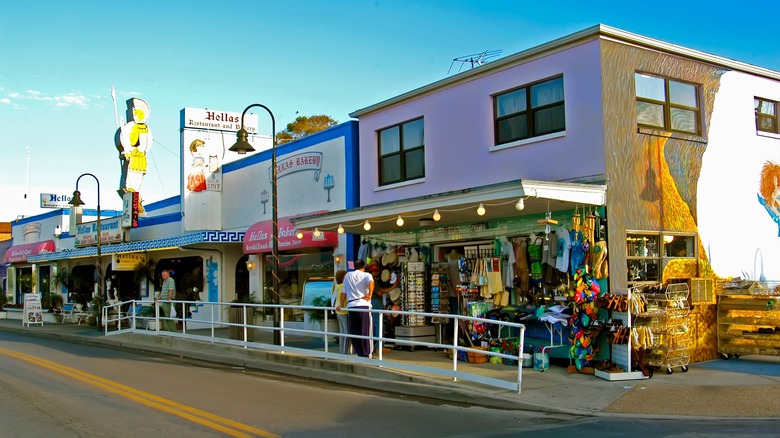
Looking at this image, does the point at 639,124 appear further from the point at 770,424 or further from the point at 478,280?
the point at 770,424

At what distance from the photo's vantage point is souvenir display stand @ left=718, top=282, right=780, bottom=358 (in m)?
12.4

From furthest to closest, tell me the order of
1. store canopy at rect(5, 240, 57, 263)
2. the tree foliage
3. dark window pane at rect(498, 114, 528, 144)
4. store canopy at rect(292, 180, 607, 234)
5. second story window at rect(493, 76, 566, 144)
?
the tree foliage < store canopy at rect(5, 240, 57, 263) < dark window pane at rect(498, 114, 528, 144) < second story window at rect(493, 76, 566, 144) < store canopy at rect(292, 180, 607, 234)

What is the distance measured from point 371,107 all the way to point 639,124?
6998 millimetres

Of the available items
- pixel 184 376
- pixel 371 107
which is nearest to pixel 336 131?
pixel 371 107

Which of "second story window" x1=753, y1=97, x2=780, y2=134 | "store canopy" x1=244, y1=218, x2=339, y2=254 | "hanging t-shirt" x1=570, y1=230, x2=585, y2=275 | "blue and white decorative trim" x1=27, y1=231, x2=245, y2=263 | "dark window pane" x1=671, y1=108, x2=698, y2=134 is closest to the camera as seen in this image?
"hanging t-shirt" x1=570, y1=230, x2=585, y2=275

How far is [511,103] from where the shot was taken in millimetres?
14320

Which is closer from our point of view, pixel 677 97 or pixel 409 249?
pixel 677 97

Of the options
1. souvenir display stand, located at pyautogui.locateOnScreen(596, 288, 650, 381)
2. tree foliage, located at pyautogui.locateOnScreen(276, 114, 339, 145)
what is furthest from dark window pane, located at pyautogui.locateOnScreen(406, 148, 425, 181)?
tree foliage, located at pyautogui.locateOnScreen(276, 114, 339, 145)

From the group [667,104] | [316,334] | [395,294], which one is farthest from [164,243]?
[667,104]

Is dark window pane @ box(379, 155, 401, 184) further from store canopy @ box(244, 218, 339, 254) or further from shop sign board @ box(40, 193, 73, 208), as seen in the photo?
shop sign board @ box(40, 193, 73, 208)

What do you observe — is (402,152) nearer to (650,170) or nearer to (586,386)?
(650,170)

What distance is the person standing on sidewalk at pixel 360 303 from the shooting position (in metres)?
13.1

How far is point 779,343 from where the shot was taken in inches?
484

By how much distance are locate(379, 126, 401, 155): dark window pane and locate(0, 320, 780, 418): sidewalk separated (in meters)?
5.28
